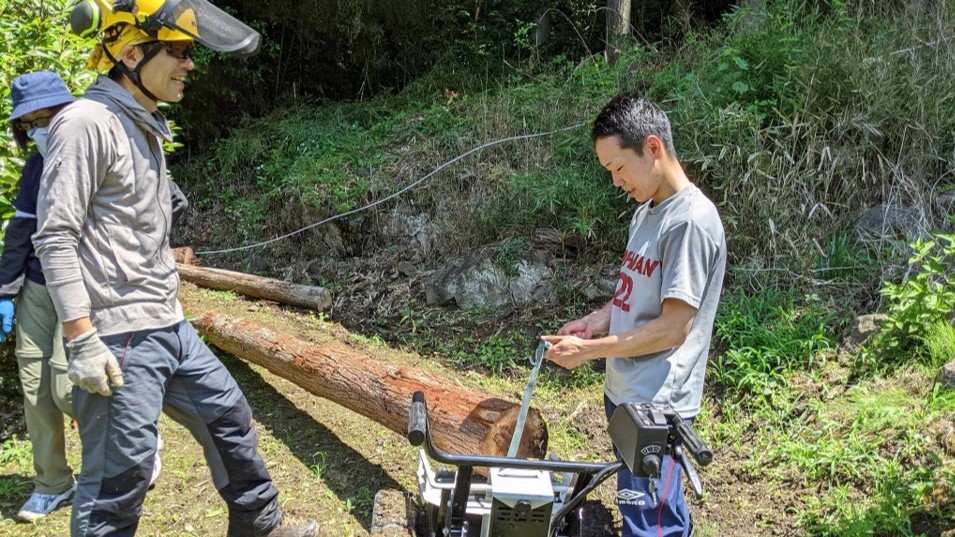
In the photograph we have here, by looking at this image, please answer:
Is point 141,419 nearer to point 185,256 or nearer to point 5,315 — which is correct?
point 5,315

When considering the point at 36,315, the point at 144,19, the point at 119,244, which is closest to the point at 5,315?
the point at 36,315

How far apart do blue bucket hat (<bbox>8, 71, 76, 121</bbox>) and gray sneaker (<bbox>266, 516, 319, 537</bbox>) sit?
2.19m

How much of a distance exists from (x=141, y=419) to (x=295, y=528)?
0.98 metres

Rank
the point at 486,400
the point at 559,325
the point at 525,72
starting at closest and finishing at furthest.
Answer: the point at 486,400 → the point at 559,325 → the point at 525,72

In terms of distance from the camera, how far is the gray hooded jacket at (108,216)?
237 centimetres

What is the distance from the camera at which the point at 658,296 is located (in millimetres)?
2475

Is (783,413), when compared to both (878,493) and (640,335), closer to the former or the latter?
(878,493)

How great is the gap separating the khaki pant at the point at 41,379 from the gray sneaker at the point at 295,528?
46.6 inches

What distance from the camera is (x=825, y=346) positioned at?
437 centimetres

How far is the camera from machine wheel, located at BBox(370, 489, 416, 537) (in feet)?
10.6

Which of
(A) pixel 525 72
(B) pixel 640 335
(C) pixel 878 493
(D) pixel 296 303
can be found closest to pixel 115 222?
(B) pixel 640 335

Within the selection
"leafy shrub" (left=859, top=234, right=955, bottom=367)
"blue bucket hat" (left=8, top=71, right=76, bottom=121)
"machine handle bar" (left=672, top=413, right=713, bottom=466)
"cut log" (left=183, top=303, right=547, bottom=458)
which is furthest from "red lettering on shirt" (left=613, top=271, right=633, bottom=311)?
"blue bucket hat" (left=8, top=71, right=76, bottom=121)

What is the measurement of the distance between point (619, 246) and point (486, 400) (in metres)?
2.60

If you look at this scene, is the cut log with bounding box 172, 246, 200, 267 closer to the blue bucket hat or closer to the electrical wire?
the electrical wire
